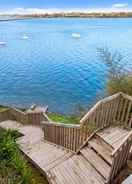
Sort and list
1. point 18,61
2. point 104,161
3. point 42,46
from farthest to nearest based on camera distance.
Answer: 1. point 42,46
2. point 18,61
3. point 104,161

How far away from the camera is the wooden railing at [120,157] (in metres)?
4.33

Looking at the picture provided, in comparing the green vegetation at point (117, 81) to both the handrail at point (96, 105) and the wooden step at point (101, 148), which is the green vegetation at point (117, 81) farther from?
the wooden step at point (101, 148)

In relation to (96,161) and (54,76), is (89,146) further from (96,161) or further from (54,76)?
(54,76)

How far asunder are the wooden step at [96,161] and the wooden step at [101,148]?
0.38 ft

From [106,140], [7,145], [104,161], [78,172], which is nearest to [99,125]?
[106,140]

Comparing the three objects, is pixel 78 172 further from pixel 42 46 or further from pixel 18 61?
pixel 42 46

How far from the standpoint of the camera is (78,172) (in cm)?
518

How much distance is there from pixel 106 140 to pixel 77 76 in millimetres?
14236

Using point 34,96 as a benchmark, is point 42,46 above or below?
above

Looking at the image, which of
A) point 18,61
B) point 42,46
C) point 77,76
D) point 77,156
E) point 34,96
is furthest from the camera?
point 42,46

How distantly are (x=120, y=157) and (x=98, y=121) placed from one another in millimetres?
1414

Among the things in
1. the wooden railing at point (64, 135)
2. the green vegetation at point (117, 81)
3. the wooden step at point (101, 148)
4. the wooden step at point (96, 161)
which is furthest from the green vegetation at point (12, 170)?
the green vegetation at point (117, 81)

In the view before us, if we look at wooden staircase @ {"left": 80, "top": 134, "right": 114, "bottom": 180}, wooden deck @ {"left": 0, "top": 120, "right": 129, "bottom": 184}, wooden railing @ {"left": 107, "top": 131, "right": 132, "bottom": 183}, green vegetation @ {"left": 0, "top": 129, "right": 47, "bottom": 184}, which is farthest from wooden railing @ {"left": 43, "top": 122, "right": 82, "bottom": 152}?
wooden railing @ {"left": 107, "top": 131, "right": 132, "bottom": 183}

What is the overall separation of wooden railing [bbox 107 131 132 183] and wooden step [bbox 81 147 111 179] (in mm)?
187
